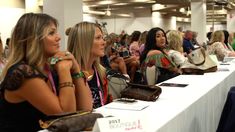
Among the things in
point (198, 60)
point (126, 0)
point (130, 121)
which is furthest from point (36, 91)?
point (126, 0)

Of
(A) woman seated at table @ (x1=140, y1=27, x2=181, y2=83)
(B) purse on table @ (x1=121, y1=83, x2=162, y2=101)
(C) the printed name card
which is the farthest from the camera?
(A) woman seated at table @ (x1=140, y1=27, x2=181, y2=83)

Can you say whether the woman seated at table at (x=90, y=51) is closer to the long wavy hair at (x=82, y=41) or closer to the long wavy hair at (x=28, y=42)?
the long wavy hair at (x=82, y=41)

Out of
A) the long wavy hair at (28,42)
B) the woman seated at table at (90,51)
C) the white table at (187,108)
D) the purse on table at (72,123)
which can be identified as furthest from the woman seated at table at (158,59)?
the purse on table at (72,123)

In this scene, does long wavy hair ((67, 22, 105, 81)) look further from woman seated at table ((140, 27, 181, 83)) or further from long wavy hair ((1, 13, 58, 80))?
woman seated at table ((140, 27, 181, 83))

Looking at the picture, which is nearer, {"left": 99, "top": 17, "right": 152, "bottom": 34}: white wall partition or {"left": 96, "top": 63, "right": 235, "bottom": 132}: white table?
{"left": 96, "top": 63, "right": 235, "bottom": 132}: white table

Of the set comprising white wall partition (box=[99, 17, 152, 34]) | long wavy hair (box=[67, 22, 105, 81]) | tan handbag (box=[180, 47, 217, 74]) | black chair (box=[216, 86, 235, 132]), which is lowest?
black chair (box=[216, 86, 235, 132])

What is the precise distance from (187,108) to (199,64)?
5.76ft

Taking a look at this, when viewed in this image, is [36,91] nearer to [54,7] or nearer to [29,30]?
[29,30]

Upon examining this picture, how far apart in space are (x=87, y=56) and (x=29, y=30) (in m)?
0.69

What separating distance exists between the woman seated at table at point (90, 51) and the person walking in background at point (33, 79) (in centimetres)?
43

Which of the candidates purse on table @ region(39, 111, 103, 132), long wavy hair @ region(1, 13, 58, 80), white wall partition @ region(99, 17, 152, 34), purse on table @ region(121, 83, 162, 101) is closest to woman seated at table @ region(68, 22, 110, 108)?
purse on table @ region(121, 83, 162, 101)

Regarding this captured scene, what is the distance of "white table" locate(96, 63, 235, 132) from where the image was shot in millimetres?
1821

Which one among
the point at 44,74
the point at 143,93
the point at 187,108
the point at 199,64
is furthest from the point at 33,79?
the point at 199,64

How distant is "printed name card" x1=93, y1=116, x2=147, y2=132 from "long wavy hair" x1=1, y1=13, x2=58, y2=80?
2.20 ft
